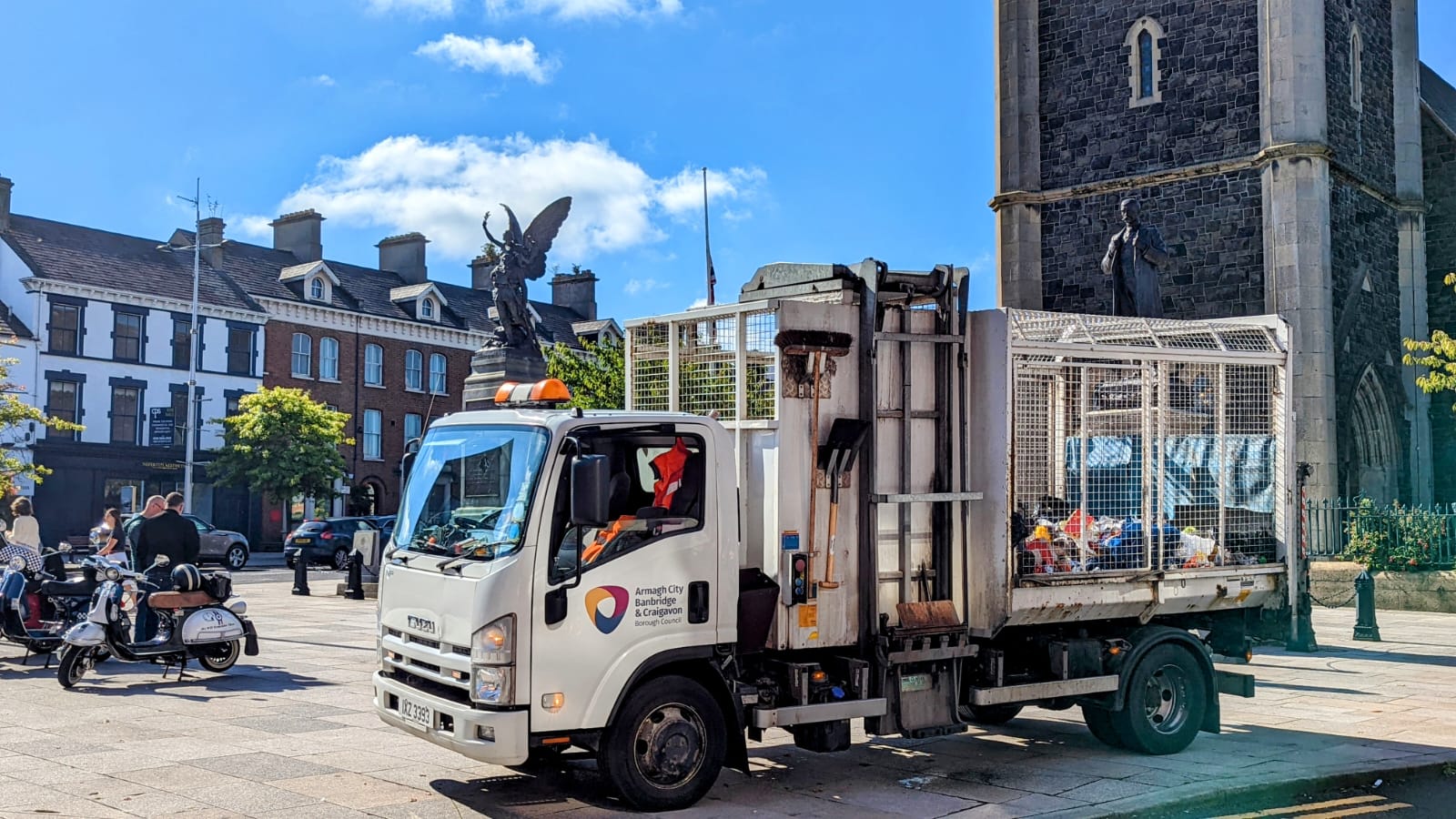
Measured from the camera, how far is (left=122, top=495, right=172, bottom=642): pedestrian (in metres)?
12.5

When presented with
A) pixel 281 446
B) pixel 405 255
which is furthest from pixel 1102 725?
pixel 405 255

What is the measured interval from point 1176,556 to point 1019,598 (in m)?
1.58

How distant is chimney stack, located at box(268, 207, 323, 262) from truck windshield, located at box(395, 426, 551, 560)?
46.7 m

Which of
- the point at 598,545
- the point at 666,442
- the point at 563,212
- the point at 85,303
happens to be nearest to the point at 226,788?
the point at 598,545

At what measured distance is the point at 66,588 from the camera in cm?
1304

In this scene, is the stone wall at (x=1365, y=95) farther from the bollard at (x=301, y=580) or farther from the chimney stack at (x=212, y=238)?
the chimney stack at (x=212, y=238)

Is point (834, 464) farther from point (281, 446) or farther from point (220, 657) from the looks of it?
point (281, 446)

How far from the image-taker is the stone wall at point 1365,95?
81.6 feet

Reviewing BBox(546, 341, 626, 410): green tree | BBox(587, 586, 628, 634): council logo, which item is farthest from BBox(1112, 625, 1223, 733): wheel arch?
BBox(546, 341, 626, 410): green tree

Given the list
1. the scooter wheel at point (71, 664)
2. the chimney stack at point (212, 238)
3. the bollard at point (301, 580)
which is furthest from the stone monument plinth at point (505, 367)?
the chimney stack at point (212, 238)

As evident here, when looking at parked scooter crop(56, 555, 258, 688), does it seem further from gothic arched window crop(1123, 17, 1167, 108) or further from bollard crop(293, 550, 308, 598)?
gothic arched window crop(1123, 17, 1167, 108)

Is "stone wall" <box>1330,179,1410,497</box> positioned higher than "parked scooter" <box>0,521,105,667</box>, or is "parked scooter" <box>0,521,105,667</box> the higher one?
"stone wall" <box>1330,179,1410,497</box>

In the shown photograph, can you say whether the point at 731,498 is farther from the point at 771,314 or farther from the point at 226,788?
the point at 226,788

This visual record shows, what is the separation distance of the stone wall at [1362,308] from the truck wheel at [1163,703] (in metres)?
17.1
